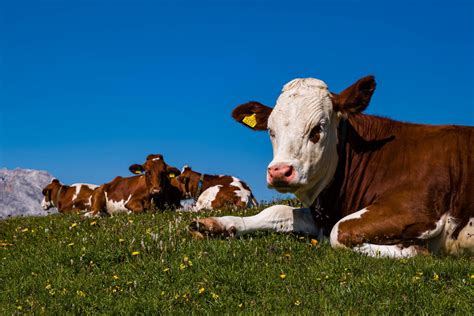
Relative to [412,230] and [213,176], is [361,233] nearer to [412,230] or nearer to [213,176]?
[412,230]

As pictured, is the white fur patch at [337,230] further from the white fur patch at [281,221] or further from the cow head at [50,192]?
the cow head at [50,192]

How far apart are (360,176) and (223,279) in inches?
142

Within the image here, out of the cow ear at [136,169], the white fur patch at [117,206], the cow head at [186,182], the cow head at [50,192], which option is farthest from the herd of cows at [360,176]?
the cow head at [50,192]

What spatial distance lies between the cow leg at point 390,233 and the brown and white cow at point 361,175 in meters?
0.02

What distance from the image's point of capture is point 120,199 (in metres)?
28.2

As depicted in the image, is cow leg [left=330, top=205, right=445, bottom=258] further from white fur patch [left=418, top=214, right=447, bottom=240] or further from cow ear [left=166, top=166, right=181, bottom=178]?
cow ear [left=166, top=166, right=181, bottom=178]

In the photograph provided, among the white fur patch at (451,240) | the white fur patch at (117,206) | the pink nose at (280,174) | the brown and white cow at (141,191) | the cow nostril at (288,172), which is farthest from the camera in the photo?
the white fur patch at (117,206)

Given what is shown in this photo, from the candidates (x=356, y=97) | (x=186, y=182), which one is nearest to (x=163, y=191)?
(x=186, y=182)

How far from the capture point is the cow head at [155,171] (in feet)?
85.3

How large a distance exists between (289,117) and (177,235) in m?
2.79

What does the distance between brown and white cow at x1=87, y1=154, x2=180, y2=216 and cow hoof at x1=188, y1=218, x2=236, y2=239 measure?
45.6 feet

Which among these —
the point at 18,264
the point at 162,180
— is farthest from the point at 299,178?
the point at 162,180

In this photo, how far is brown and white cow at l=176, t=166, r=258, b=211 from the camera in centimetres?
2545

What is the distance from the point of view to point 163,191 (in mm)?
26812
